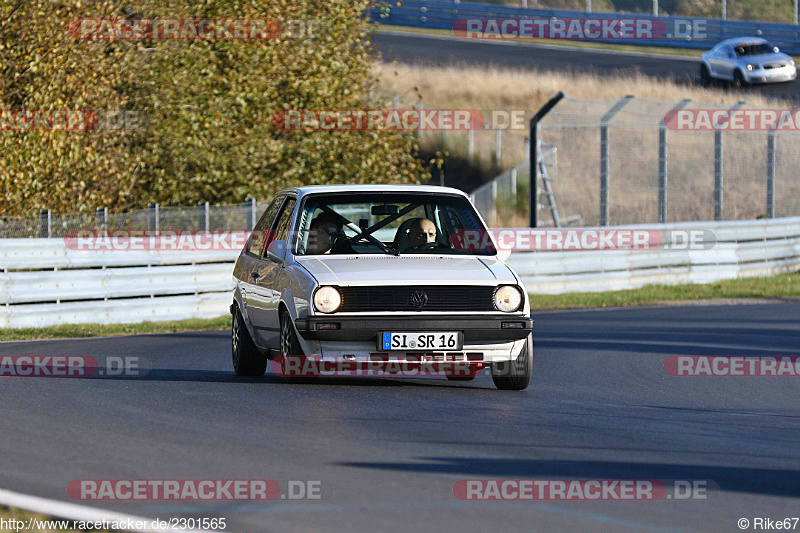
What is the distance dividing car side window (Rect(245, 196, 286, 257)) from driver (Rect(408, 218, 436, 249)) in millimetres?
1336

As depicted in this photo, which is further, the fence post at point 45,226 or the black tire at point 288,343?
the fence post at point 45,226

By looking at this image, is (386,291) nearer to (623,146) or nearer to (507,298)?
(507,298)

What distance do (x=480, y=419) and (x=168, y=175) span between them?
63.2ft

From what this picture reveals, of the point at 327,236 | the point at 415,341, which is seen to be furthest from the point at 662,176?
the point at 415,341

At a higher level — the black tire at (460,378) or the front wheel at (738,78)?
the front wheel at (738,78)

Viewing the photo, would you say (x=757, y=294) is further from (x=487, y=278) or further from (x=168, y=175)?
(x=487, y=278)

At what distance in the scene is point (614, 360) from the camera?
521 inches

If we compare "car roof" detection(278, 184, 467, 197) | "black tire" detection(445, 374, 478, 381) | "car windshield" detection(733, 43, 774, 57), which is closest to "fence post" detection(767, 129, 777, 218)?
"car windshield" detection(733, 43, 774, 57)

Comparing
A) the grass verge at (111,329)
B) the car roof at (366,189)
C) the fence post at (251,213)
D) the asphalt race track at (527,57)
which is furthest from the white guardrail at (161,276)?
the asphalt race track at (527,57)

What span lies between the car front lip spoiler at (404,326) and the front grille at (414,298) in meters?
0.09

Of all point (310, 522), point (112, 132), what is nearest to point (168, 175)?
A: point (112, 132)

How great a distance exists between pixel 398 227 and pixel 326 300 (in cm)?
138

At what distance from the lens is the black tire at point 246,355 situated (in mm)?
11281

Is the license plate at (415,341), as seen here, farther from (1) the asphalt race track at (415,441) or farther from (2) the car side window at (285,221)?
(2) the car side window at (285,221)
